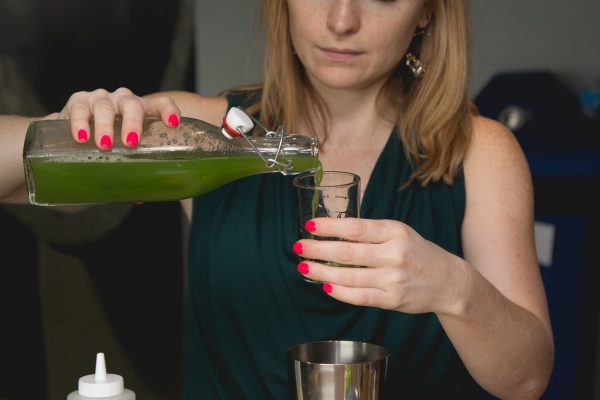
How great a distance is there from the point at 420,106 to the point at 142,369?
159 centimetres

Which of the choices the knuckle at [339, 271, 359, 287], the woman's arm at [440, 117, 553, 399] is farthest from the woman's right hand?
the woman's arm at [440, 117, 553, 399]

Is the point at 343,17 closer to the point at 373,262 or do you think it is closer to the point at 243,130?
the point at 243,130

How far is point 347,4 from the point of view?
58.1 inches

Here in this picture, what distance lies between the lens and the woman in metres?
1.50

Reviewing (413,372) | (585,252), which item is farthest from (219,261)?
(585,252)

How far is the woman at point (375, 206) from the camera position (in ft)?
4.91

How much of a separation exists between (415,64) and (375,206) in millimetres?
285

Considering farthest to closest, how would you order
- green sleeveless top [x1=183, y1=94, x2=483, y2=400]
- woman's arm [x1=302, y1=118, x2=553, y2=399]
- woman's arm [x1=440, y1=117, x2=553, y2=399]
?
1. green sleeveless top [x1=183, y1=94, x2=483, y2=400]
2. woman's arm [x1=440, y1=117, x2=553, y2=399]
3. woman's arm [x1=302, y1=118, x2=553, y2=399]

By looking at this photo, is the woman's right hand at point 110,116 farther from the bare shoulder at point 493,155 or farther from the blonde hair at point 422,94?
the bare shoulder at point 493,155

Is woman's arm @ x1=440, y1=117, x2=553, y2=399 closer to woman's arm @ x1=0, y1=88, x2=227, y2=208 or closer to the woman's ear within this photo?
the woman's ear

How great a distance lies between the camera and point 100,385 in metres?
0.94

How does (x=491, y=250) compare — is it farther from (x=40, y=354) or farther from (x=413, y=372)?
(x=40, y=354)

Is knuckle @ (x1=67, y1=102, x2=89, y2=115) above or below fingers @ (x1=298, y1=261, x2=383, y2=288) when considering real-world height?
above

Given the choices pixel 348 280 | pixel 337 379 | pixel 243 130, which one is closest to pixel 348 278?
pixel 348 280
